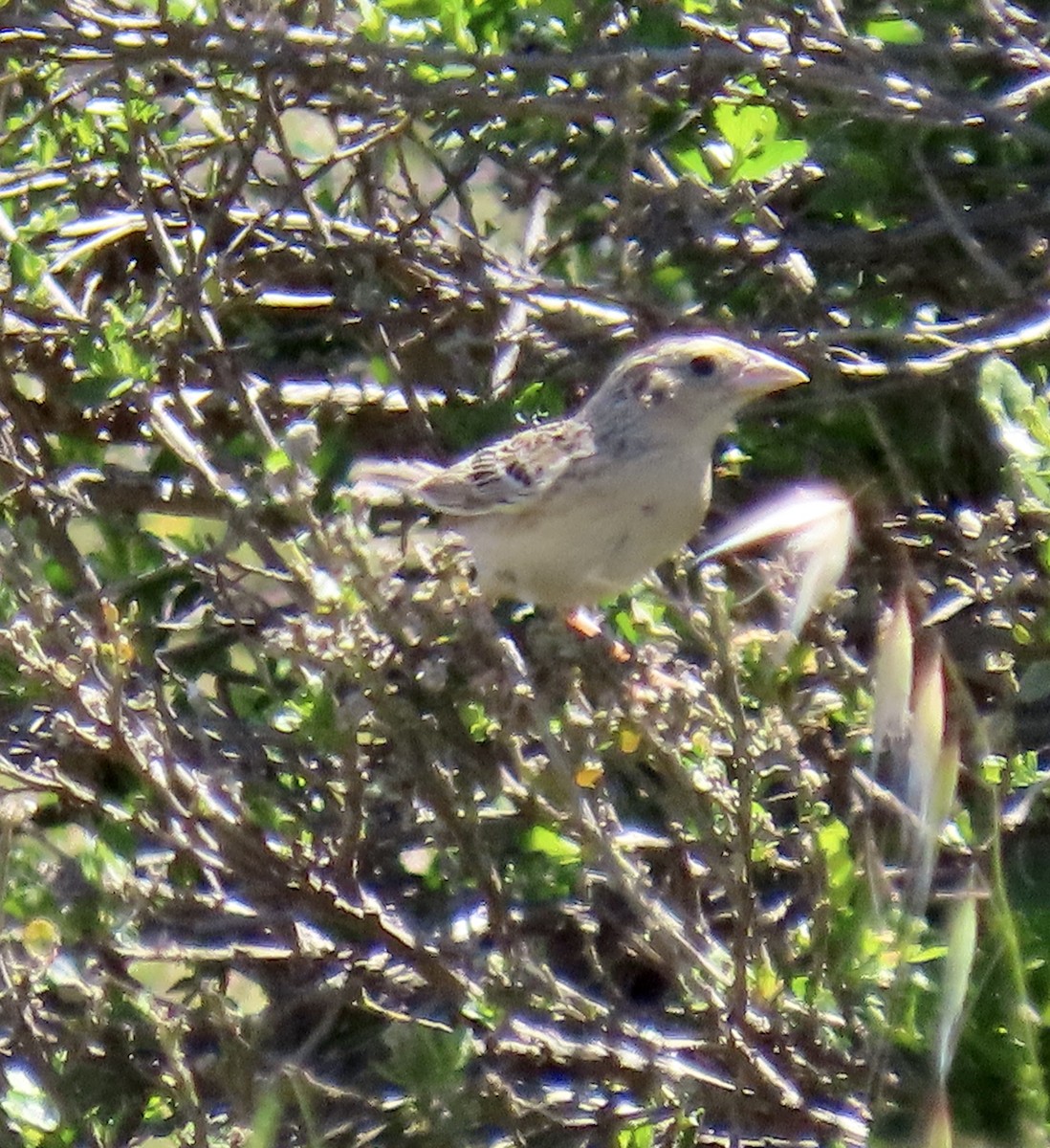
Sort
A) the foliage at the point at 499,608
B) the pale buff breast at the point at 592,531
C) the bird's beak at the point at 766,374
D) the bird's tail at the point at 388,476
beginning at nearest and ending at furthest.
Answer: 1. the foliage at the point at 499,608
2. the bird's beak at the point at 766,374
3. the pale buff breast at the point at 592,531
4. the bird's tail at the point at 388,476

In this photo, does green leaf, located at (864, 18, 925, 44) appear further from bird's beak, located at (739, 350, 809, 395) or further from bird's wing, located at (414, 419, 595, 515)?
bird's wing, located at (414, 419, 595, 515)

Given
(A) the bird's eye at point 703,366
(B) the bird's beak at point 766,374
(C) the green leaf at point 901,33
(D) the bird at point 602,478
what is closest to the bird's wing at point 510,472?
(D) the bird at point 602,478

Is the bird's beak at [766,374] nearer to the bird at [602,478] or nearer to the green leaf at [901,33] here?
the bird at [602,478]

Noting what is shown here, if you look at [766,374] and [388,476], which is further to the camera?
[388,476]

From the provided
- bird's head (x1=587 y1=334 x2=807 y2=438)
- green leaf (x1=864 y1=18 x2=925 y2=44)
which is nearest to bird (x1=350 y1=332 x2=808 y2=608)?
bird's head (x1=587 y1=334 x2=807 y2=438)

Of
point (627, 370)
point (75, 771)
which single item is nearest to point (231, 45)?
point (627, 370)

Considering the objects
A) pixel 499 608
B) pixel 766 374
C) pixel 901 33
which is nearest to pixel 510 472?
pixel 499 608

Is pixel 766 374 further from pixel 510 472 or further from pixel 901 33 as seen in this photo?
pixel 901 33
